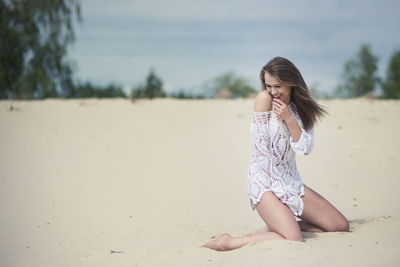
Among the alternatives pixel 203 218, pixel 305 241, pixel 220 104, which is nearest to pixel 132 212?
pixel 203 218

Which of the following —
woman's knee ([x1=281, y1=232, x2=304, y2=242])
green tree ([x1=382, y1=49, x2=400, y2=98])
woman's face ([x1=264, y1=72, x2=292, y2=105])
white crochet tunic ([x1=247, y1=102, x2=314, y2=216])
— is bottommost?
woman's knee ([x1=281, y1=232, x2=304, y2=242])

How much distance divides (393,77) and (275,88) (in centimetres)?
4098

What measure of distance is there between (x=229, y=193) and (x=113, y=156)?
2347 mm

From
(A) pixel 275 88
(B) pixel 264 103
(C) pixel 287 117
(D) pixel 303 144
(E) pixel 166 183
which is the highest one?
(A) pixel 275 88

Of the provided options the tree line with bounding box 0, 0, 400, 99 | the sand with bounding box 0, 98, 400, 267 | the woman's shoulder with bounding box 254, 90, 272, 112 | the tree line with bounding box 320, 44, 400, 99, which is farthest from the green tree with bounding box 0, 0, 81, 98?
the tree line with bounding box 320, 44, 400, 99

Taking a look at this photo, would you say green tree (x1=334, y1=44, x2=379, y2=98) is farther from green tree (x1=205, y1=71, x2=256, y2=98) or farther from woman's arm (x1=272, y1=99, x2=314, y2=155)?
woman's arm (x1=272, y1=99, x2=314, y2=155)

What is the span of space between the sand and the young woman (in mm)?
219

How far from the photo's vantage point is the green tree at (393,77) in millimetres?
39469

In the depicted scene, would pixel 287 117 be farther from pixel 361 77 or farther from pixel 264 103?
pixel 361 77

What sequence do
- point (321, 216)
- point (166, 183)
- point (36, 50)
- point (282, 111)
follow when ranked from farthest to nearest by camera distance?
point (36, 50)
point (166, 183)
point (321, 216)
point (282, 111)

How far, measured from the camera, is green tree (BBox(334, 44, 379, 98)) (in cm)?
4359

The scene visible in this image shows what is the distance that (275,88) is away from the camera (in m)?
3.79

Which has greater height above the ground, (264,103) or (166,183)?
(264,103)

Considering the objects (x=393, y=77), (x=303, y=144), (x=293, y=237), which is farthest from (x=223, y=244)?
(x=393, y=77)
